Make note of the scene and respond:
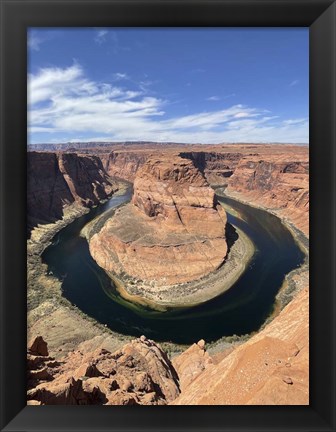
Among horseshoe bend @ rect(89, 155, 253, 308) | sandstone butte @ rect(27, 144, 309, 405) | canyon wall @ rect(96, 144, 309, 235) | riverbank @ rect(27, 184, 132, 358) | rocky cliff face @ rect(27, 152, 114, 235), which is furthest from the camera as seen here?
canyon wall @ rect(96, 144, 309, 235)

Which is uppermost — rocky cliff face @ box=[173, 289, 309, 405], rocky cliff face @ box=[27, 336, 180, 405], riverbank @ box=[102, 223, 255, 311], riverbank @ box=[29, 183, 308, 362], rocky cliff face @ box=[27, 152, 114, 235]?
rocky cliff face @ box=[27, 152, 114, 235]

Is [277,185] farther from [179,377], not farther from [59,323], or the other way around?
[179,377]

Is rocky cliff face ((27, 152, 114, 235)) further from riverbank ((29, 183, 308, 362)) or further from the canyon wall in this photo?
riverbank ((29, 183, 308, 362))

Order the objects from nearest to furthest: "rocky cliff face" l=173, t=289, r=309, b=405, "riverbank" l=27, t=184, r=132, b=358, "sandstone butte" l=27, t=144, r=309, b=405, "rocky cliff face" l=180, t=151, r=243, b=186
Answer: "rocky cliff face" l=173, t=289, r=309, b=405
"sandstone butte" l=27, t=144, r=309, b=405
"riverbank" l=27, t=184, r=132, b=358
"rocky cliff face" l=180, t=151, r=243, b=186

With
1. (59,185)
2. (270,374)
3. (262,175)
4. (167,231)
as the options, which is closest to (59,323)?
(167,231)

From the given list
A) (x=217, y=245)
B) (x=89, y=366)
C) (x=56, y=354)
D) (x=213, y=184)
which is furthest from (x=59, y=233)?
(x=213, y=184)

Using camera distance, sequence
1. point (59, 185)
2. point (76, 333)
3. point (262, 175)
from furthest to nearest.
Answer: point (262, 175) → point (59, 185) → point (76, 333)

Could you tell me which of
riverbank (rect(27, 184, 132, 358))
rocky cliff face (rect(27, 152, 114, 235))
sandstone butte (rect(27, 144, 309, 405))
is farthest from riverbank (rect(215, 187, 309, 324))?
rocky cliff face (rect(27, 152, 114, 235))

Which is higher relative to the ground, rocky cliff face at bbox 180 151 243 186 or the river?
rocky cliff face at bbox 180 151 243 186

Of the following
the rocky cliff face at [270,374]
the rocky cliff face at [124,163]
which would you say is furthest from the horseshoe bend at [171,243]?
the rocky cliff face at [124,163]
